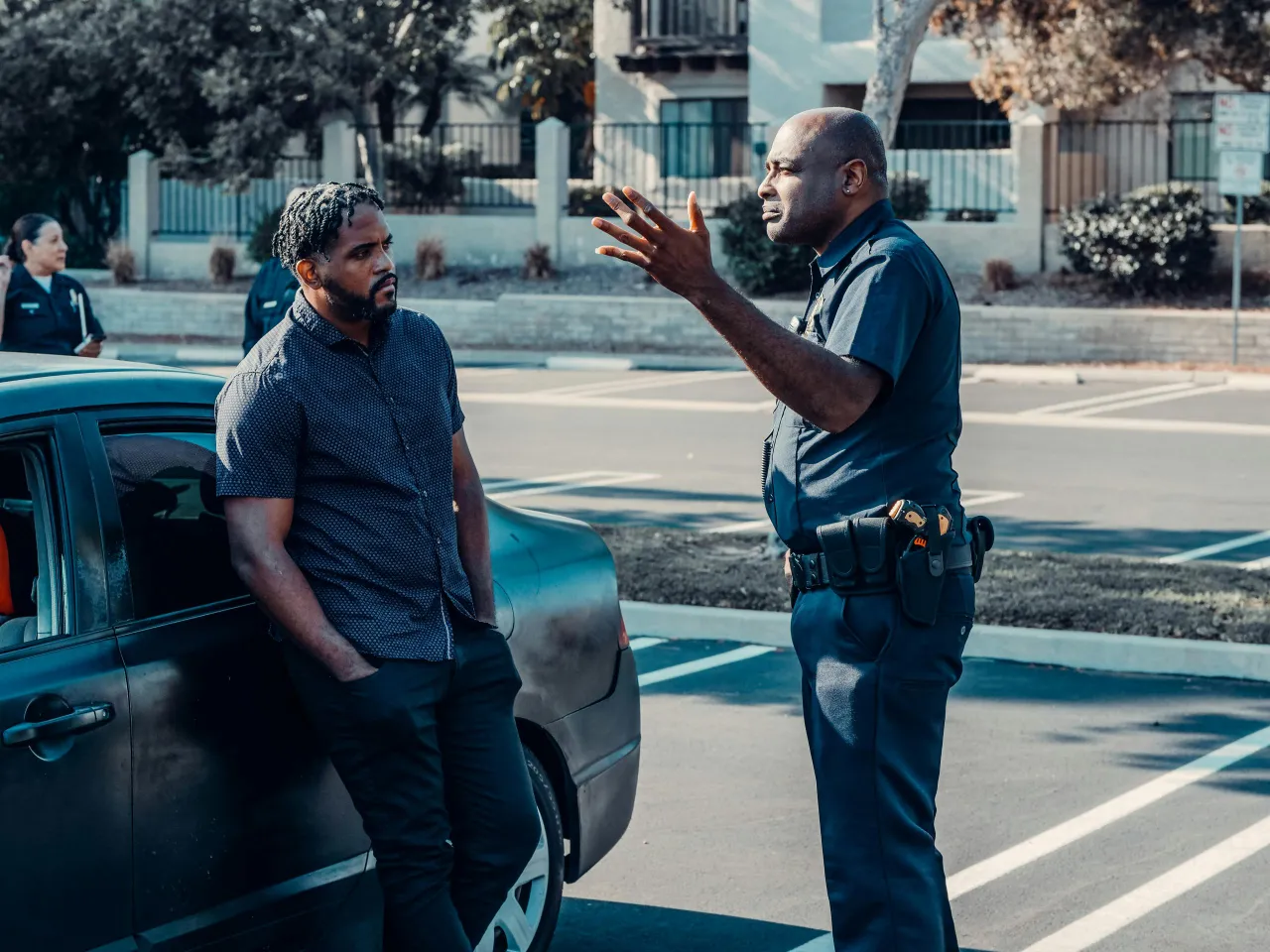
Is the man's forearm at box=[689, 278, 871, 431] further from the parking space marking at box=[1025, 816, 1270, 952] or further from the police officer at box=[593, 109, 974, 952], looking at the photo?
the parking space marking at box=[1025, 816, 1270, 952]

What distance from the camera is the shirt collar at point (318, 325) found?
3762 mm

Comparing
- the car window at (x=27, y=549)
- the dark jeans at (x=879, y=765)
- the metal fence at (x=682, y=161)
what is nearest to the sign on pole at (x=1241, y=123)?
the metal fence at (x=682, y=161)

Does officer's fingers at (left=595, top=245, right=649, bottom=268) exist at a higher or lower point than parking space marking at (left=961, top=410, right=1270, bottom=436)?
higher

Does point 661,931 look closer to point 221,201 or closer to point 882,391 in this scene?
point 882,391

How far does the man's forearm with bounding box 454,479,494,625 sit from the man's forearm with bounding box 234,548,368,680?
1.34 feet

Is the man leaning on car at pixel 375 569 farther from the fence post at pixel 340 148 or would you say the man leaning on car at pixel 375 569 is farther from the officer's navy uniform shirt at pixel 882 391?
the fence post at pixel 340 148

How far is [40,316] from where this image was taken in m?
8.95

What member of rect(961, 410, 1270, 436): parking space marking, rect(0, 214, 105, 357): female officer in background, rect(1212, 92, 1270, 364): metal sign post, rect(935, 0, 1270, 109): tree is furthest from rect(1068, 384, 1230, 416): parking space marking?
rect(0, 214, 105, 357): female officer in background

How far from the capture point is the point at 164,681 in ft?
11.8

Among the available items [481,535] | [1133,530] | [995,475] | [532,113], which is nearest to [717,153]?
[532,113]

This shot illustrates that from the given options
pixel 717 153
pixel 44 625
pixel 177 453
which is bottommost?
pixel 44 625

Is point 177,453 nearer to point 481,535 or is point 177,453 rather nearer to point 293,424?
point 293,424

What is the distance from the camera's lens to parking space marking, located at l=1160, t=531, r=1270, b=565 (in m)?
10.2

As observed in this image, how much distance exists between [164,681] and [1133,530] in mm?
8449
